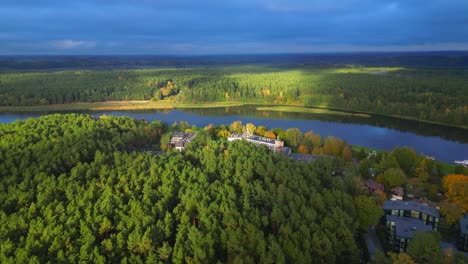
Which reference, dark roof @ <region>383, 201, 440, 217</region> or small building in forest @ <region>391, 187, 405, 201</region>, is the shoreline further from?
dark roof @ <region>383, 201, 440, 217</region>

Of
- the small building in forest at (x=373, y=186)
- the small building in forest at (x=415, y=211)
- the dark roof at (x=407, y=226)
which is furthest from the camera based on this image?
the small building in forest at (x=373, y=186)

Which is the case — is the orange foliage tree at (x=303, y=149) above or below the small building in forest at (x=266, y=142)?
below

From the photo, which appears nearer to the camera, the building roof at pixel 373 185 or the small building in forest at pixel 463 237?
the small building in forest at pixel 463 237

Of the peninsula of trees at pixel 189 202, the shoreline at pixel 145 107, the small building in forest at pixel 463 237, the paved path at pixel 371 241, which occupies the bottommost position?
the paved path at pixel 371 241

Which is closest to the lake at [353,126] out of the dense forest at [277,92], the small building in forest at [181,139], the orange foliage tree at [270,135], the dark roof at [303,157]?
the dense forest at [277,92]

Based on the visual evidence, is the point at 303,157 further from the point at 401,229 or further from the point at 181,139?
the point at 401,229

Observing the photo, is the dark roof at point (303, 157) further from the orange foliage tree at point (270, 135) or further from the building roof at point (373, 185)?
the orange foliage tree at point (270, 135)

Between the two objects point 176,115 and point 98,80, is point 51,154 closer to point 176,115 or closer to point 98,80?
point 176,115
